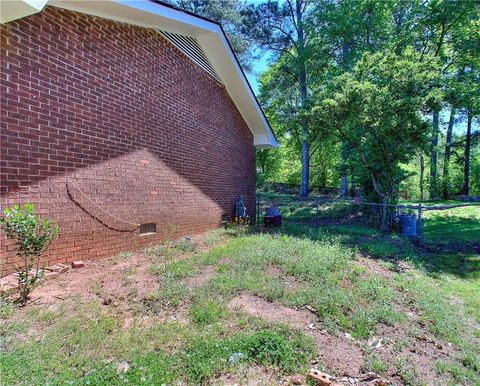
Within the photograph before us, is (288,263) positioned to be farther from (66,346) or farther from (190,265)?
(66,346)

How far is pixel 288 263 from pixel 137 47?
5.08 metres

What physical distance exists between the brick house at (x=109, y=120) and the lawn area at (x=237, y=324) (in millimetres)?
964

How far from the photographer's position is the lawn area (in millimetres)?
2373

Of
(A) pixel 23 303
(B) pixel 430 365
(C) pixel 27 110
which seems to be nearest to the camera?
(B) pixel 430 365

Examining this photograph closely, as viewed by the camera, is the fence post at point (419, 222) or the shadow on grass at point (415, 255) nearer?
the shadow on grass at point (415, 255)

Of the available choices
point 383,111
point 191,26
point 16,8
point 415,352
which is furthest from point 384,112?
point 16,8

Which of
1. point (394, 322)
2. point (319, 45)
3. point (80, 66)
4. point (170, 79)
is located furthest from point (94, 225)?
point (319, 45)

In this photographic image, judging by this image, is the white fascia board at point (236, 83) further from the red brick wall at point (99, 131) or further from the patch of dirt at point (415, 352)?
the patch of dirt at point (415, 352)

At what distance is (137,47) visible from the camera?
5.84 metres

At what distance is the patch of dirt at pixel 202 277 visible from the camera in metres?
4.00

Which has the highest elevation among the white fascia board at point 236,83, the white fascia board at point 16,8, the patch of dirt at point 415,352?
the white fascia board at point 236,83

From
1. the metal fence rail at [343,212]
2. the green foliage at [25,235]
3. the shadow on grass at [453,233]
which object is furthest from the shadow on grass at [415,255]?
the green foliage at [25,235]

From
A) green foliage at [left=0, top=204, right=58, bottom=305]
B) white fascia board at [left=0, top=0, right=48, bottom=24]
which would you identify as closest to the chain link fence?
green foliage at [left=0, top=204, right=58, bottom=305]

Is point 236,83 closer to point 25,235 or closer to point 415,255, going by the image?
point 415,255
